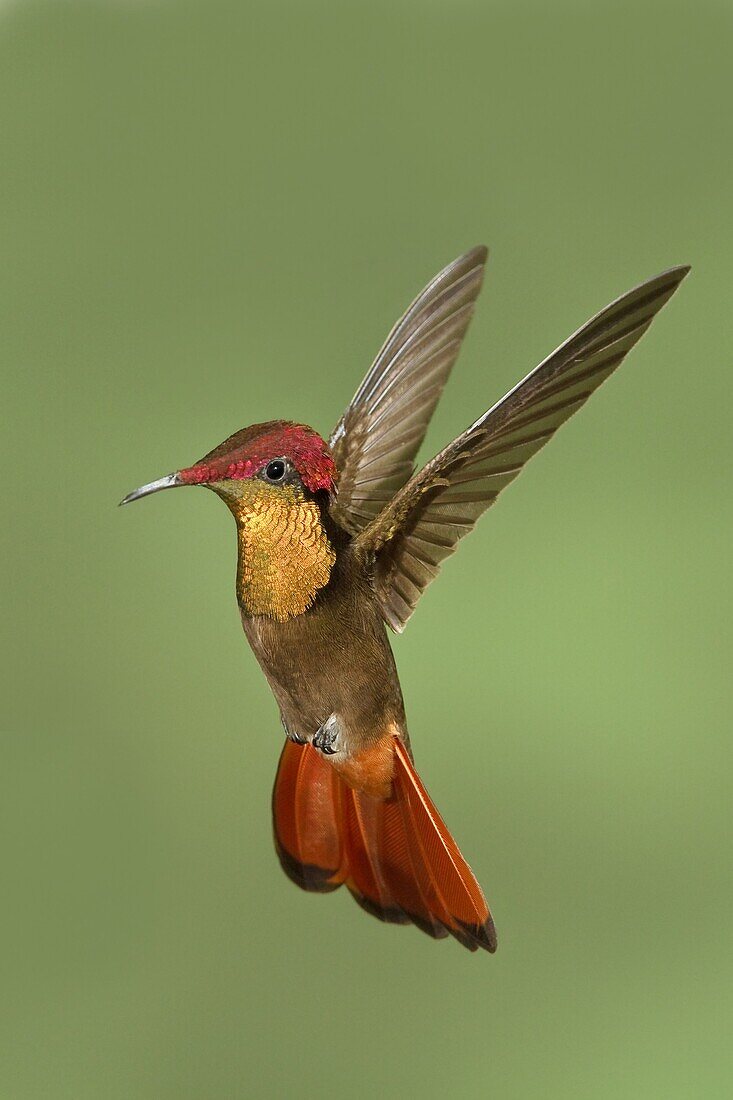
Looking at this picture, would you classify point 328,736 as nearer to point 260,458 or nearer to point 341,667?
point 341,667

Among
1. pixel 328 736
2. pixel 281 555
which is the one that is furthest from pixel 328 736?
pixel 281 555

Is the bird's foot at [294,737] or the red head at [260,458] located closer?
the red head at [260,458]

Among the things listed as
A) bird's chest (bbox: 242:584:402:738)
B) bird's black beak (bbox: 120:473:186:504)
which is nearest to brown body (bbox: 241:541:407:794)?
bird's chest (bbox: 242:584:402:738)

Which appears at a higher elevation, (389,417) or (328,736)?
(389,417)

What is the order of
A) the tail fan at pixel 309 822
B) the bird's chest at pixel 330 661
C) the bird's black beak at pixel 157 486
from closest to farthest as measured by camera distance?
the bird's black beak at pixel 157 486 < the bird's chest at pixel 330 661 < the tail fan at pixel 309 822

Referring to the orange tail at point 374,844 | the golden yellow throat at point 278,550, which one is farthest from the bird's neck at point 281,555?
the orange tail at point 374,844

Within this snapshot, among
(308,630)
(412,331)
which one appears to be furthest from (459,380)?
(308,630)

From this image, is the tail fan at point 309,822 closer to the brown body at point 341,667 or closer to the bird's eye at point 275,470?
the brown body at point 341,667

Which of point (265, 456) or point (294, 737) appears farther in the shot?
point (294, 737)
